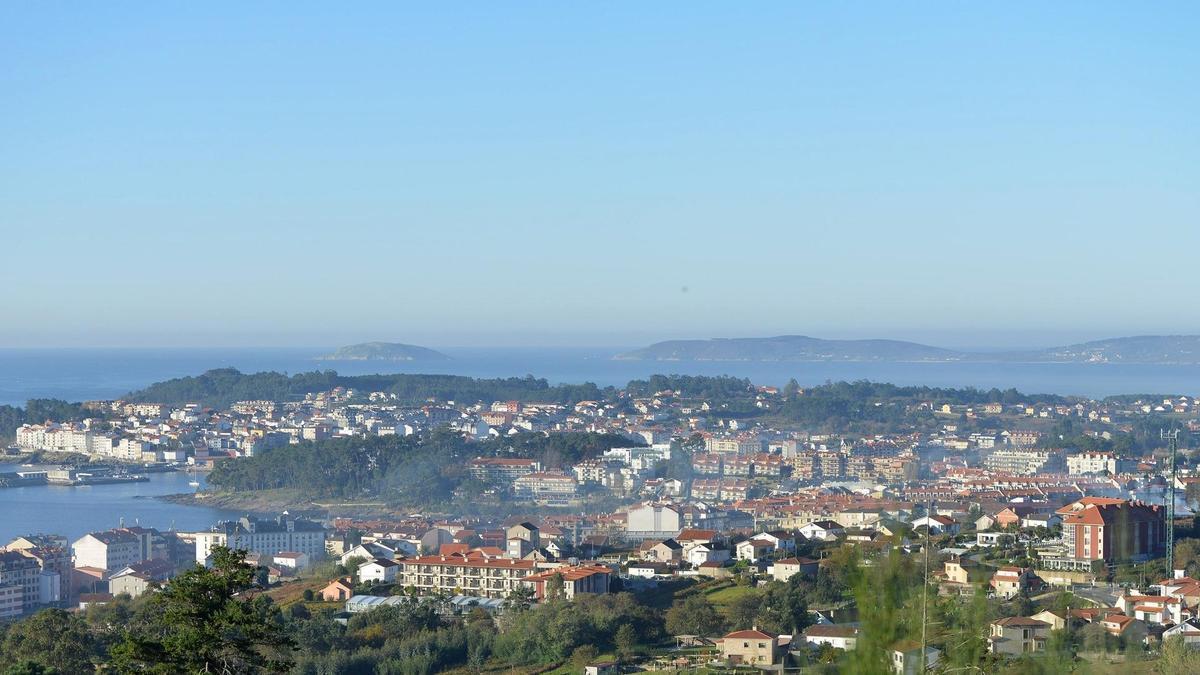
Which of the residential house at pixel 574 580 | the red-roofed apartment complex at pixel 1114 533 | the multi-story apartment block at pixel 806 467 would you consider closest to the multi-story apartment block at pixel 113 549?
the residential house at pixel 574 580

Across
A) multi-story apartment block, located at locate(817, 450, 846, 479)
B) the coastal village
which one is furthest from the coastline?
multi-story apartment block, located at locate(817, 450, 846, 479)

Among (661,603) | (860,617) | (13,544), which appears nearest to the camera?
(860,617)

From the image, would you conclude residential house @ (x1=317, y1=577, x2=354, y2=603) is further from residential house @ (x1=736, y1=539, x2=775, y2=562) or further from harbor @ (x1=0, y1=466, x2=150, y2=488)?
harbor @ (x1=0, y1=466, x2=150, y2=488)

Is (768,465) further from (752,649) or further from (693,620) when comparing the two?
(752,649)

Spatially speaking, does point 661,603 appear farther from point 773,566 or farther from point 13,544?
point 13,544

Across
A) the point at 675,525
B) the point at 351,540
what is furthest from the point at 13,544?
the point at 675,525
